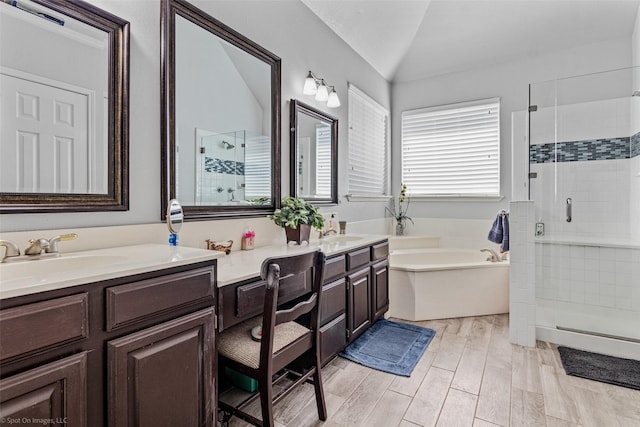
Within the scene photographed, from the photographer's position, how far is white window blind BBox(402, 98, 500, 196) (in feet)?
12.8

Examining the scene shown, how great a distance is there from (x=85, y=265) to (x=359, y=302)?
174 centimetres

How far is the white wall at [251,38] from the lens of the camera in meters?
1.48

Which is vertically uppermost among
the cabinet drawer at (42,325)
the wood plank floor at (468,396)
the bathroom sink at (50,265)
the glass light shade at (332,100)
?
the glass light shade at (332,100)

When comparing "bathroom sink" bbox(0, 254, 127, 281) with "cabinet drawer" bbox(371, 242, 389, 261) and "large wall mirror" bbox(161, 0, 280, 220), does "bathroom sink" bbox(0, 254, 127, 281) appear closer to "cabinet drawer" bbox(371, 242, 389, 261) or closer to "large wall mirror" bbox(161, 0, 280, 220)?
"large wall mirror" bbox(161, 0, 280, 220)

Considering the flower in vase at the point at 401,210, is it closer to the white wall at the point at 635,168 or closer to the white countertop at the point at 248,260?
the white countertop at the point at 248,260

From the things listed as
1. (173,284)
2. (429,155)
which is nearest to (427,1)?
(429,155)

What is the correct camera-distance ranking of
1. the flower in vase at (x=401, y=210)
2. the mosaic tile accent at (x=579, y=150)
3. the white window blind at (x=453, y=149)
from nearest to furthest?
1. the mosaic tile accent at (x=579, y=150)
2. the white window blind at (x=453, y=149)
3. the flower in vase at (x=401, y=210)

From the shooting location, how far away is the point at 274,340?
149cm

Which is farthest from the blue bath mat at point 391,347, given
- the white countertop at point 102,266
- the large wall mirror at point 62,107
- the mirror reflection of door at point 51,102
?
the mirror reflection of door at point 51,102

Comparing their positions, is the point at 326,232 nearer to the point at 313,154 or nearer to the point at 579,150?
the point at 313,154

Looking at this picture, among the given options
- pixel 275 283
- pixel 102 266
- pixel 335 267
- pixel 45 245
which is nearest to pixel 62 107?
pixel 45 245

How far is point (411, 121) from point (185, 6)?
3206 mm

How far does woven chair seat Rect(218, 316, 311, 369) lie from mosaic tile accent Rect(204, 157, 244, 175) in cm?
88

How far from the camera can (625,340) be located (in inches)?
94.8
